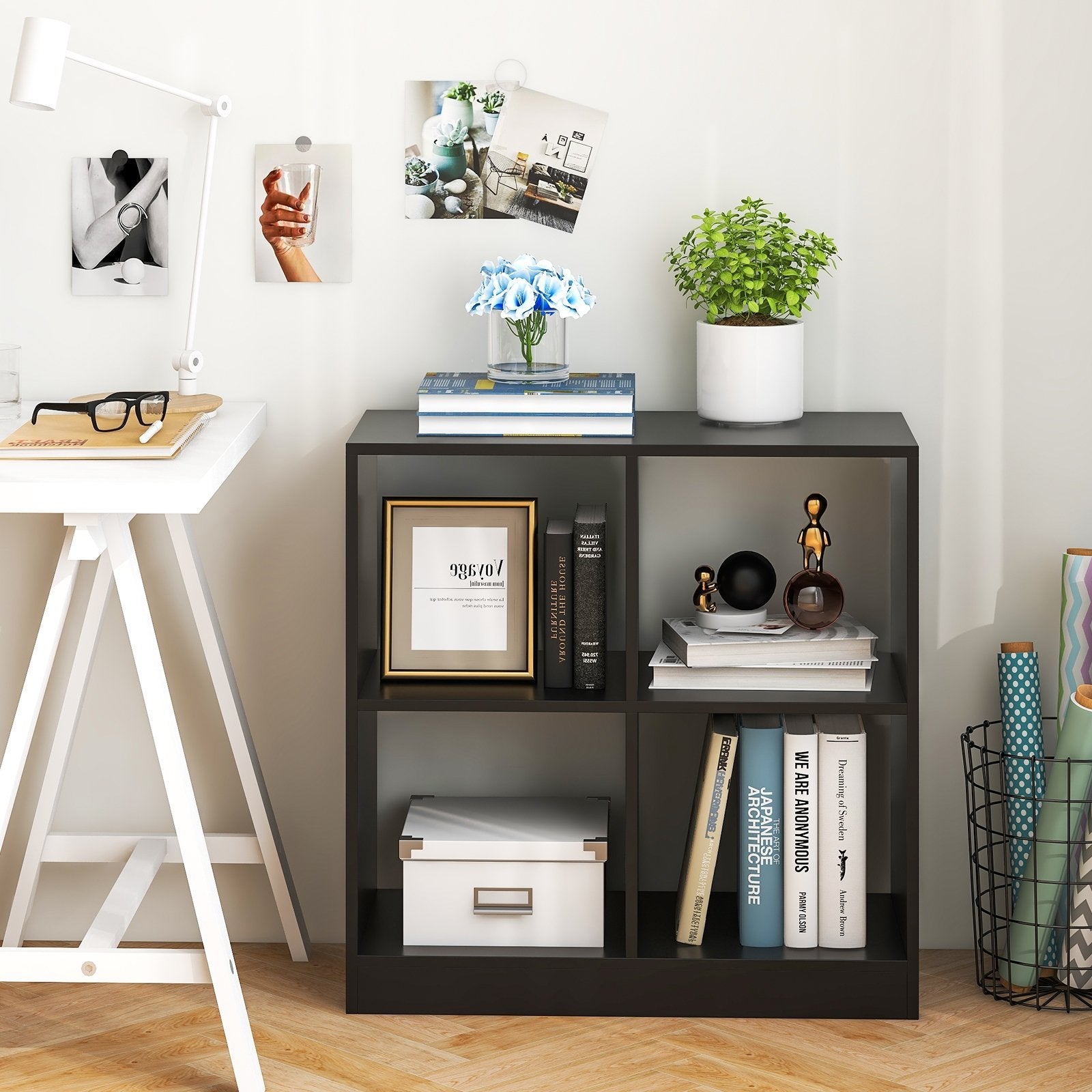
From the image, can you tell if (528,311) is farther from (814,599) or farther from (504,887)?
(504,887)

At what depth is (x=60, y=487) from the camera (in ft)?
5.76

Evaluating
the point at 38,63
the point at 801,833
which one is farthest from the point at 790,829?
the point at 38,63

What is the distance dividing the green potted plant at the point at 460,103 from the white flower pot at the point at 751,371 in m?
0.50

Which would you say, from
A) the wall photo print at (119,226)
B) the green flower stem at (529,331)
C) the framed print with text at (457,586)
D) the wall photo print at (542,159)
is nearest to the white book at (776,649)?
the framed print with text at (457,586)

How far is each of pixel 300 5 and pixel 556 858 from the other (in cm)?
138

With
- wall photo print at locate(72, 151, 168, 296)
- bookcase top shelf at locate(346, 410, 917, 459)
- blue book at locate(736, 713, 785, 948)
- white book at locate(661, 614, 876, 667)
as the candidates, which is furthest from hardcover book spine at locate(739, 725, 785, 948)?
wall photo print at locate(72, 151, 168, 296)

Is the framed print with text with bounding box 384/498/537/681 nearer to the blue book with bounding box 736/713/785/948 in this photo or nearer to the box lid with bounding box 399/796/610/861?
the box lid with bounding box 399/796/610/861

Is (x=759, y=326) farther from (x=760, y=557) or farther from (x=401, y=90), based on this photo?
(x=401, y=90)

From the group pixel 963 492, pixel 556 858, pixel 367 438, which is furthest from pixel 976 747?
pixel 367 438

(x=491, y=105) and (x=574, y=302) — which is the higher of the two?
(x=491, y=105)

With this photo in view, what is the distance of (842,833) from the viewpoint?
217 cm

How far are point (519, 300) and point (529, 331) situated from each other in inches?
3.5

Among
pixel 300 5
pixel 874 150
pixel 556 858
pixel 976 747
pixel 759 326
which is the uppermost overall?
pixel 300 5

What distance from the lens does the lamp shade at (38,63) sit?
1910 mm
